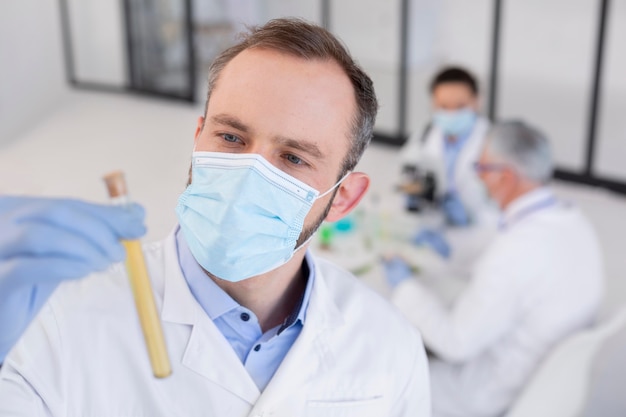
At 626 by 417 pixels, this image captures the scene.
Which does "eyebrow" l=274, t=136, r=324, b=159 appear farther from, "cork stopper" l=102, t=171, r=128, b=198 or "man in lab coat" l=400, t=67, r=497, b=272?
"man in lab coat" l=400, t=67, r=497, b=272

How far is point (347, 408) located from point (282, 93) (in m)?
0.50

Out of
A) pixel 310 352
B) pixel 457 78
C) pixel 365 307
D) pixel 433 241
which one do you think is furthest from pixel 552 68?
pixel 310 352

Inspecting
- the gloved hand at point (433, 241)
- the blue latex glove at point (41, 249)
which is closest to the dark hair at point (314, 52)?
the blue latex glove at point (41, 249)

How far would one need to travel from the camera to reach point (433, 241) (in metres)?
2.67

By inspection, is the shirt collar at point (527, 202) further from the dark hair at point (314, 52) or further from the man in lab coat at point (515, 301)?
the dark hair at point (314, 52)

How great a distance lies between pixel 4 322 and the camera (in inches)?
33.1

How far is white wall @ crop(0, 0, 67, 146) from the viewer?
2040 mm

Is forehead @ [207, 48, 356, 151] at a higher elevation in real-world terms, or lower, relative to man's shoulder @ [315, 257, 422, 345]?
higher

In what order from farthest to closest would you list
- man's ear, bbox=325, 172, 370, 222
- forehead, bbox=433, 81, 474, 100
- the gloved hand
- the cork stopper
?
forehead, bbox=433, 81, 474, 100 < the gloved hand < man's ear, bbox=325, 172, 370, 222 < the cork stopper

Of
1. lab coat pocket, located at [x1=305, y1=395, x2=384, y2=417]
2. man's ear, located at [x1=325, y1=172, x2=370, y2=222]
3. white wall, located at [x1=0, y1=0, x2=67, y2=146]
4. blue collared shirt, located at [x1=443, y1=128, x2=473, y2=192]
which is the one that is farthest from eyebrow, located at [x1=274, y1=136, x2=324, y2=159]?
blue collared shirt, located at [x1=443, y1=128, x2=473, y2=192]

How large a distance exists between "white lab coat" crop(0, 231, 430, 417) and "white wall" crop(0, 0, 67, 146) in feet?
3.47

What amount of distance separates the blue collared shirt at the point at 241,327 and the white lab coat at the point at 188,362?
2 centimetres

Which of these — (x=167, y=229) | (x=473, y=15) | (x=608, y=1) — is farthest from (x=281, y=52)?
(x=473, y=15)

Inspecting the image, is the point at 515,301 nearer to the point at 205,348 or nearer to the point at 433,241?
the point at 433,241
